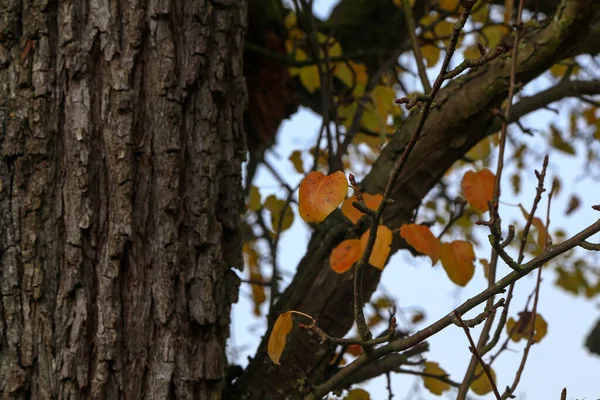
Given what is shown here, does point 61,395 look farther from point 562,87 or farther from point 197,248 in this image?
point 562,87

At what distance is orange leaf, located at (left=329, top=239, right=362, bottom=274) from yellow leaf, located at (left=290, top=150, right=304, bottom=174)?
85 cm

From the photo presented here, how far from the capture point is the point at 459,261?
1665 mm

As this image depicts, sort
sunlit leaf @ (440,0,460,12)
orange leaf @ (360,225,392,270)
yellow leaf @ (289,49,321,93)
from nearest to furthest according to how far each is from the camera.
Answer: orange leaf @ (360,225,392,270) < yellow leaf @ (289,49,321,93) < sunlit leaf @ (440,0,460,12)

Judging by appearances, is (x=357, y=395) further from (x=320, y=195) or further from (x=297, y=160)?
(x=297, y=160)

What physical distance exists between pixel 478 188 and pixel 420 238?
235 millimetres

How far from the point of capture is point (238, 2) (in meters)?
1.68

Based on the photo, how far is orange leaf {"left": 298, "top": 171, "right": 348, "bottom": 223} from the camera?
1.12 metres

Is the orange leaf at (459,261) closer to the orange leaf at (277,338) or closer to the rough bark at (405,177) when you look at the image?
the rough bark at (405,177)

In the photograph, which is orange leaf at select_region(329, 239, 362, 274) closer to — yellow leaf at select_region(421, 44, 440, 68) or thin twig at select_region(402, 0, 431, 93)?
thin twig at select_region(402, 0, 431, 93)

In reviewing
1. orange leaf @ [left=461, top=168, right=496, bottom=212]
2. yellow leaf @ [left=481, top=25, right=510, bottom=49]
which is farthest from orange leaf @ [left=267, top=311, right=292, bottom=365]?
yellow leaf @ [left=481, top=25, right=510, bottom=49]

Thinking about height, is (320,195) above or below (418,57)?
below

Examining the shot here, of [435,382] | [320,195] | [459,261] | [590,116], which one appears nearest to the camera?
[320,195]

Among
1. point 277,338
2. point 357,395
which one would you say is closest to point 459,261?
point 357,395

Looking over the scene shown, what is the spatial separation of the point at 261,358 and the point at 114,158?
65 cm
